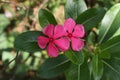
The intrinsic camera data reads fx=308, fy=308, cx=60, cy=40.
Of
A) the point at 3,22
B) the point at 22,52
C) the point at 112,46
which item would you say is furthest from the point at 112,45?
the point at 3,22

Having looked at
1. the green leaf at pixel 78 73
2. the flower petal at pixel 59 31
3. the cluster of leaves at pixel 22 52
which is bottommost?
Result: the cluster of leaves at pixel 22 52

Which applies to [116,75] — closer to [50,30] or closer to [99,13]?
[99,13]

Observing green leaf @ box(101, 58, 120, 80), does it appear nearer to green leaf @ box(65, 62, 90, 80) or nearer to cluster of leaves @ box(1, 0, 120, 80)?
cluster of leaves @ box(1, 0, 120, 80)

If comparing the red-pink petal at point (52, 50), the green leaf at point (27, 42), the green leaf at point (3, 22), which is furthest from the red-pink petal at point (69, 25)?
→ the green leaf at point (3, 22)

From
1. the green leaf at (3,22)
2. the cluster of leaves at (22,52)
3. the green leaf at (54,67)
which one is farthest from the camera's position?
the green leaf at (3,22)

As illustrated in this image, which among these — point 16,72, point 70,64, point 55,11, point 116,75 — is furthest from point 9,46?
point 116,75

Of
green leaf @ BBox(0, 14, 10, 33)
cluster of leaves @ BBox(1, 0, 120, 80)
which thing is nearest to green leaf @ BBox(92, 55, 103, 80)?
cluster of leaves @ BBox(1, 0, 120, 80)

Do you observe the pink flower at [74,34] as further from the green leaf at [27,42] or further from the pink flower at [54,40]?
the green leaf at [27,42]
